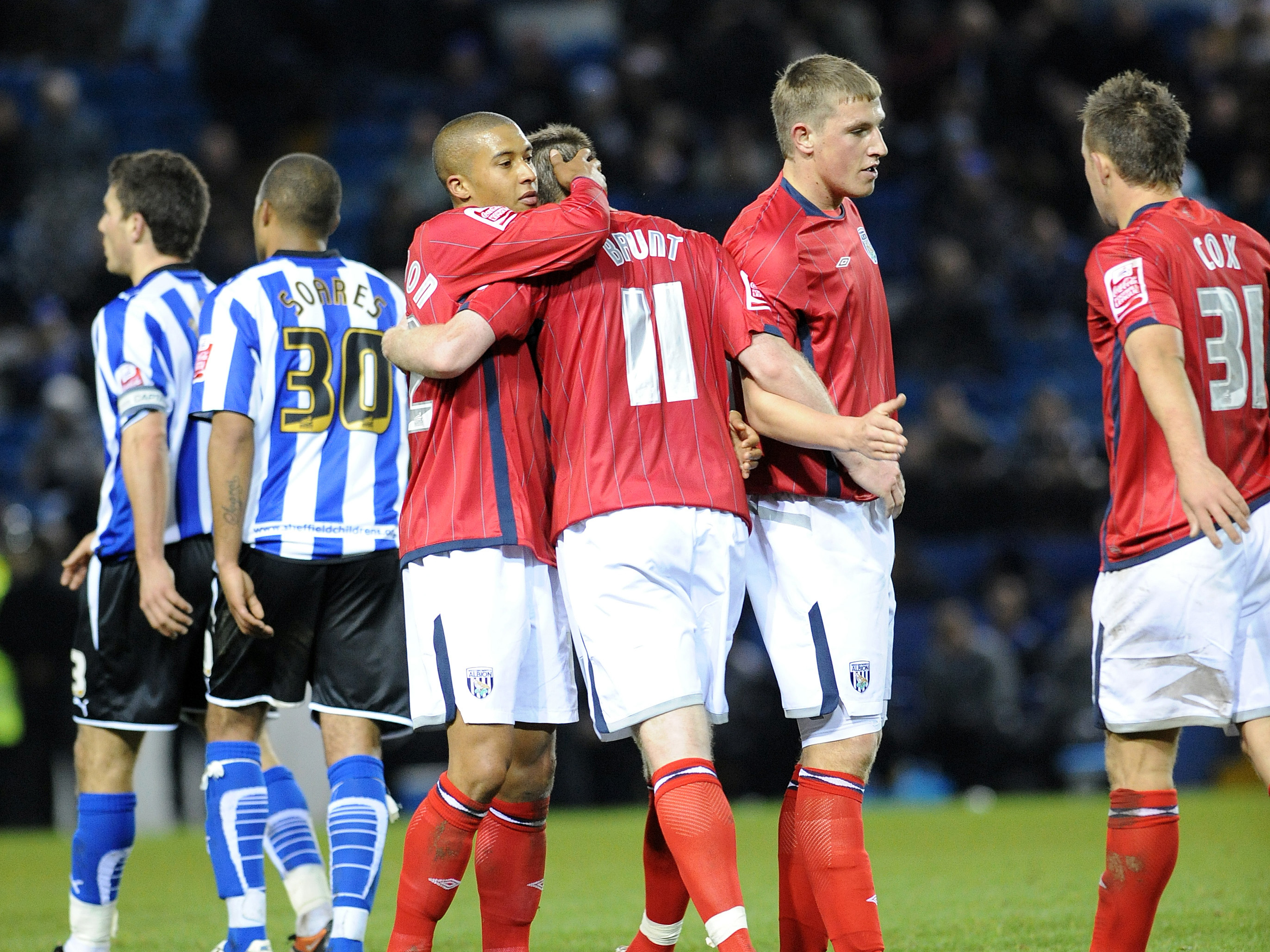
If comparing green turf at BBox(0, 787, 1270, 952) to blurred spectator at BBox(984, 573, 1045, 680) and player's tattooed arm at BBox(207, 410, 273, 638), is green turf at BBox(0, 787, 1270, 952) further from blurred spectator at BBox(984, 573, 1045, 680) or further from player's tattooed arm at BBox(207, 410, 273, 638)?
blurred spectator at BBox(984, 573, 1045, 680)

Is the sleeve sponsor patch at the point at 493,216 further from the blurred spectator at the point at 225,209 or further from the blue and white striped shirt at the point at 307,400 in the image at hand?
the blurred spectator at the point at 225,209

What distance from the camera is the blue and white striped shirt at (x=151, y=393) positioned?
5.34 meters

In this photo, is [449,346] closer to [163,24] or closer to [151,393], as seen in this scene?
[151,393]

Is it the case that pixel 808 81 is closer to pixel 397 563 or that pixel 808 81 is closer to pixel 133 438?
pixel 397 563

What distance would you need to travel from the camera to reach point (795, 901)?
448 cm

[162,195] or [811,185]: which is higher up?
[162,195]

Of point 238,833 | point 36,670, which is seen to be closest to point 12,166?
point 36,670

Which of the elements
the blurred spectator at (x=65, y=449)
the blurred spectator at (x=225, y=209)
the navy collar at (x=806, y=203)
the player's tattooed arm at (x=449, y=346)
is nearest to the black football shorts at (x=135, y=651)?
the player's tattooed arm at (x=449, y=346)

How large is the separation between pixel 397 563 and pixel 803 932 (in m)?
1.81

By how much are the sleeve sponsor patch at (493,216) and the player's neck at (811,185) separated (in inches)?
35.1

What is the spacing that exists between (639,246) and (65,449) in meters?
10.8

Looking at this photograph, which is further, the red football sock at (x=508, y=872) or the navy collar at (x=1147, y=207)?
the red football sock at (x=508, y=872)

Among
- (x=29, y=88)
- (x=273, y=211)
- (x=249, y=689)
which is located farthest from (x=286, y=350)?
(x=29, y=88)

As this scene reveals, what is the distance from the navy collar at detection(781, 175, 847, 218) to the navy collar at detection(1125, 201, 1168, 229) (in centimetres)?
84
